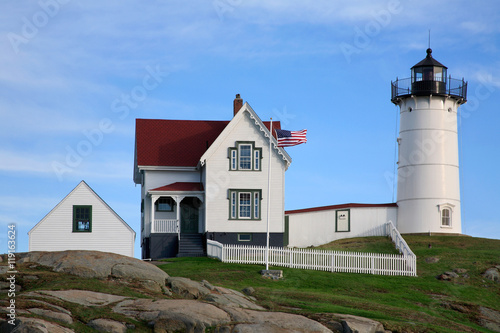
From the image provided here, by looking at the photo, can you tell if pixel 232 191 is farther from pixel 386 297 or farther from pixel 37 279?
pixel 37 279

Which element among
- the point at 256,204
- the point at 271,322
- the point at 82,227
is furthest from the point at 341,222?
the point at 271,322

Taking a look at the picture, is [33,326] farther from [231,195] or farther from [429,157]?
[429,157]

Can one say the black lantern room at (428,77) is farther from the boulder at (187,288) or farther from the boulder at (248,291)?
the boulder at (187,288)

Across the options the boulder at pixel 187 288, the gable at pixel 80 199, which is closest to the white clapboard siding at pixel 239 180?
the gable at pixel 80 199

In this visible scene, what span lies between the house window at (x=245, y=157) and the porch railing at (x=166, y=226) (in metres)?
4.64

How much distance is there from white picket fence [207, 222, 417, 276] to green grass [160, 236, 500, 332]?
0.91 metres

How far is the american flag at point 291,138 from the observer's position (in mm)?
37062

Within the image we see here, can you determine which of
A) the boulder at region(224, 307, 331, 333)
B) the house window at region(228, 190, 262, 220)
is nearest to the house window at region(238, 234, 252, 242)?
the house window at region(228, 190, 262, 220)

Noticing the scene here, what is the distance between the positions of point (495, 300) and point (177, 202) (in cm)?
1844

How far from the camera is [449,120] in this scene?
1954 inches

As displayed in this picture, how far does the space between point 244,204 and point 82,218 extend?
32.1 ft

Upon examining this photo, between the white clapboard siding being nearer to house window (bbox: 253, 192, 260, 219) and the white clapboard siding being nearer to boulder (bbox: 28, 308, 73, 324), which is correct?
house window (bbox: 253, 192, 260, 219)

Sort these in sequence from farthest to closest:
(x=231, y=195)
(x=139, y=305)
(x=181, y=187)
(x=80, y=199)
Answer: (x=181, y=187), (x=231, y=195), (x=80, y=199), (x=139, y=305)

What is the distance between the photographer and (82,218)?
37.8m
